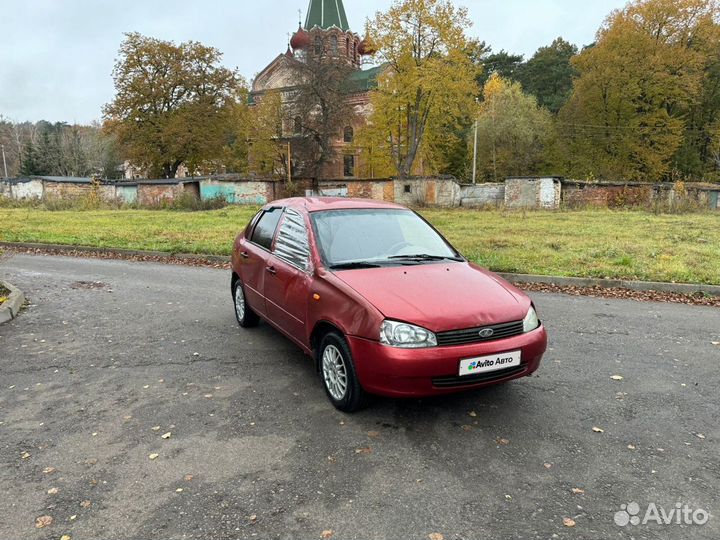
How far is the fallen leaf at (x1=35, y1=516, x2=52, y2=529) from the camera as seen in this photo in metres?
2.69

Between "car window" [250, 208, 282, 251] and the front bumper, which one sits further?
"car window" [250, 208, 282, 251]

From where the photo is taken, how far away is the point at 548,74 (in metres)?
59.3

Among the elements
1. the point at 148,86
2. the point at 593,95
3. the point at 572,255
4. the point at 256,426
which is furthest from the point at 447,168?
the point at 256,426

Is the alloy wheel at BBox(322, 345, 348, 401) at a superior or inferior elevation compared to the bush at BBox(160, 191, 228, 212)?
inferior

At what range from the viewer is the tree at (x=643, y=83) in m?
37.2

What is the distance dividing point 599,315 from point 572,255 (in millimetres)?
4512

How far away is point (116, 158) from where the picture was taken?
236 feet

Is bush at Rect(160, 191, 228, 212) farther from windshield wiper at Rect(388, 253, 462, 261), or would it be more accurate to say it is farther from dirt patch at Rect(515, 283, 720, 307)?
windshield wiper at Rect(388, 253, 462, 261)

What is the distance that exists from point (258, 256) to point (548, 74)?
63.8 meters

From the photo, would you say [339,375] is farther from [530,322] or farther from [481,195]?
[481,195]

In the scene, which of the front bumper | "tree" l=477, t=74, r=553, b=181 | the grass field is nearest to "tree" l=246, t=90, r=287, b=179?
the grass field

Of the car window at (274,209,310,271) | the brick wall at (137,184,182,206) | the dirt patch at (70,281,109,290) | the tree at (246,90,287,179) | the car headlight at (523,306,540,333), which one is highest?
the tree at (246,90,287,179)

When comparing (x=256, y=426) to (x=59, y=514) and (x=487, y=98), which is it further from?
(x=487, y=98)

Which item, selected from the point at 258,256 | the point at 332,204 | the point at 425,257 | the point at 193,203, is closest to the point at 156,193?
the point at 193,203
